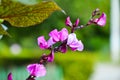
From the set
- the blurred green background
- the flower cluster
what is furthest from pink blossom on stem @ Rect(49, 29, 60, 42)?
the blurred green background

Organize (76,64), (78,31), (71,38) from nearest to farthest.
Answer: (71,38) → (76,64) → (78,31)

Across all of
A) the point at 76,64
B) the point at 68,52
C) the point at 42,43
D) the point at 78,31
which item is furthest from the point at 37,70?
the point at 78,31

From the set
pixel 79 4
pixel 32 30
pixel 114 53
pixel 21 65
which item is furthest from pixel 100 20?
pixel 114 53

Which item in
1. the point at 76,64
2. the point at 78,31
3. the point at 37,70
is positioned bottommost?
the point at 78,31

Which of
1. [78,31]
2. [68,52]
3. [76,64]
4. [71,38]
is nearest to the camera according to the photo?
[71,38]

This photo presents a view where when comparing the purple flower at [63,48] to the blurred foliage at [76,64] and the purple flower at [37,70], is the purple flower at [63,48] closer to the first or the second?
the purple flower at [37,70]

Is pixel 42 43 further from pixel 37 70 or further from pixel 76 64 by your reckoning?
pixel 76 64

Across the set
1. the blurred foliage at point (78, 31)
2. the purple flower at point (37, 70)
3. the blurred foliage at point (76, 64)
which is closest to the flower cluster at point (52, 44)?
the purple flower at point (37, 70)

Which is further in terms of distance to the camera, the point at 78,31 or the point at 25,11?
the point at 78,31

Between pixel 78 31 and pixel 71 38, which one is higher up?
pixel 71 38
